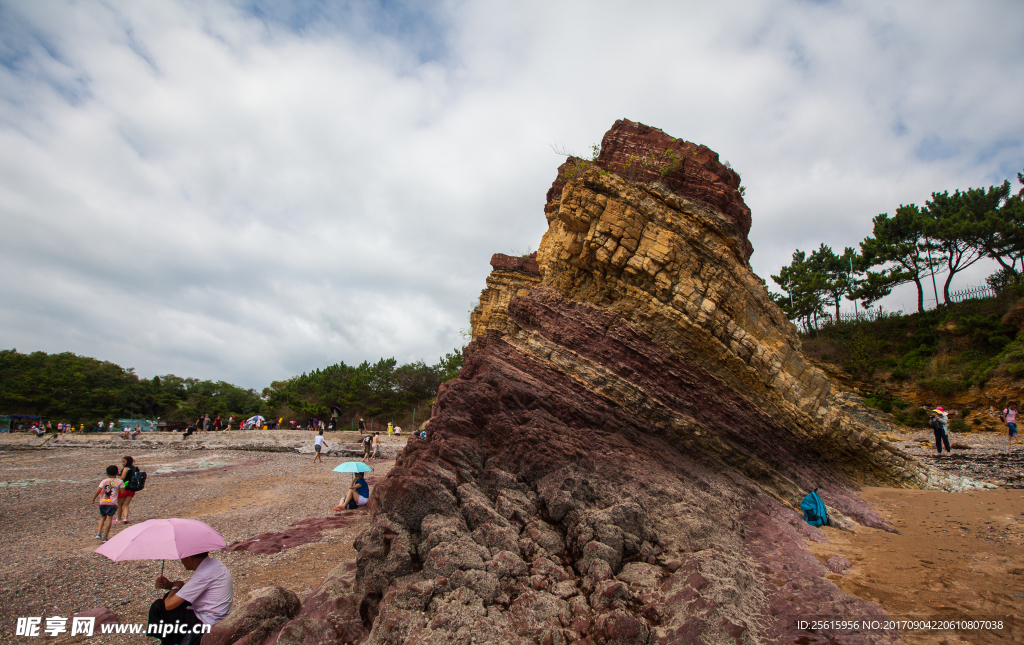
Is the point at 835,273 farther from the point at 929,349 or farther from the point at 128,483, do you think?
the point at 128,483

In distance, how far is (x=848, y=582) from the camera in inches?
236

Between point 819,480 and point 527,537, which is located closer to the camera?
point 527,537

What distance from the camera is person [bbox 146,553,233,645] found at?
14.2 ft

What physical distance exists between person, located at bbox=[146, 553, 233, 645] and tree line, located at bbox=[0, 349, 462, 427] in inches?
1912

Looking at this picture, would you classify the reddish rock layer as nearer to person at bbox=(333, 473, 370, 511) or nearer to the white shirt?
the white shirt

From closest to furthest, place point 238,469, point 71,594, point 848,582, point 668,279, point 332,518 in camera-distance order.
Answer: point 848,582
point 71,594
point 668,279
point 332,518
point 238,469

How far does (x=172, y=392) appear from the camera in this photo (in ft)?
227

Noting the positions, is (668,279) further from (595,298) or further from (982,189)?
(982,189)

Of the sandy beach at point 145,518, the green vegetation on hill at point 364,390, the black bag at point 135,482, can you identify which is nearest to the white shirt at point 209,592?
the sandy beach at point 145,518

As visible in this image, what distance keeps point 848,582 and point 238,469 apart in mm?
26485

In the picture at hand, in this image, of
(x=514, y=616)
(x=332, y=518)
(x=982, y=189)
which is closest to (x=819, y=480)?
(x=514, y=616)

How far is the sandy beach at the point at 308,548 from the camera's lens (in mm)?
5781

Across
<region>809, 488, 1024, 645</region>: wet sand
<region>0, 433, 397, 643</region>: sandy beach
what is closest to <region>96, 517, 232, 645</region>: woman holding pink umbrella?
<region>0, 433, 397, 643</region>: sandy beach

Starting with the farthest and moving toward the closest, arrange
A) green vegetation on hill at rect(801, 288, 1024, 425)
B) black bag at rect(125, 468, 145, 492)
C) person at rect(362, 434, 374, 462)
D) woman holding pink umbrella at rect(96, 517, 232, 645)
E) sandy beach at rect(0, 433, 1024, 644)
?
person at rect(362, 434, 374, 462)
green vegetation on hill at rect(801, 288, 1024, 425)
black bag at rect(125, 468, 145, 492)
sandy beach at rect(0, 433, 1024, 644)
woman holding pink umbrella at rect(96, 517, 232, 645)
